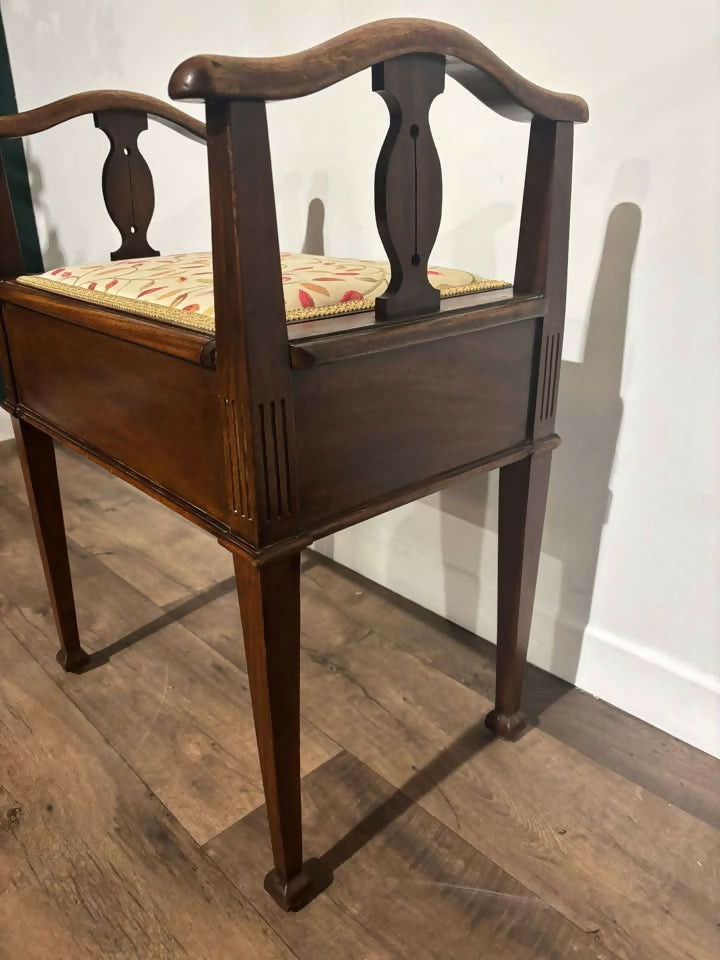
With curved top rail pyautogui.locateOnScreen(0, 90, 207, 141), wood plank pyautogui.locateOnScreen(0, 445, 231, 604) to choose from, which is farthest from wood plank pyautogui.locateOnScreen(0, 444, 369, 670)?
curved top rail pyautogui.locateOnScreen(0, 90, 207, 141)

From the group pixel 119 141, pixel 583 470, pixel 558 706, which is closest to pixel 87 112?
pixel 119 141

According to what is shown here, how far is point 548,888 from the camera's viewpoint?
0.79 metres

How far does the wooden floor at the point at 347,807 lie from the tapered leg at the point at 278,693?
50 mm

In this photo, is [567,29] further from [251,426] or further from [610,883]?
[610,883]

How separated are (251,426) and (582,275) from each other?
0.57 m

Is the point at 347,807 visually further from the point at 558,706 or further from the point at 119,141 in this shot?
the point at 119,141

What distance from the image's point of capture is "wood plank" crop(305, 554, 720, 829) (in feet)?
3.05

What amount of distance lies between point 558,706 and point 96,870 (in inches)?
25.2

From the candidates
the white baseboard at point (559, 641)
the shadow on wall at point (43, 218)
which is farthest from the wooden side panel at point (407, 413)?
the shadow on wall at point (43, 218)

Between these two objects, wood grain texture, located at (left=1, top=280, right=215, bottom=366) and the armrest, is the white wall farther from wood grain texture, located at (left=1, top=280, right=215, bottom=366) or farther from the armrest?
wood grain texture, located at (left=1, top=280, right=215, bottom=366)

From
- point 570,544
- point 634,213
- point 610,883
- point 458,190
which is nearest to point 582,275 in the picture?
point 634,213

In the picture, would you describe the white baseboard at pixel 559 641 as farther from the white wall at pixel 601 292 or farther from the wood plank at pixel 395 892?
the wood plank at pixel 395 892

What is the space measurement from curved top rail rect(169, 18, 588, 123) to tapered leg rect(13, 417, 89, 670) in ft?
2.20

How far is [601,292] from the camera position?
94cm
